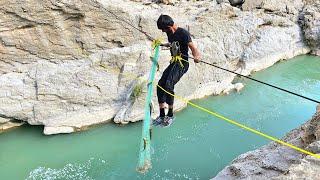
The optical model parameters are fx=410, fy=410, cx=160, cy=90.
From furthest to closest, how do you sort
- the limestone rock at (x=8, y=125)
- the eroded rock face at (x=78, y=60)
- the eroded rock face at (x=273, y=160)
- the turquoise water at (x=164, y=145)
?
the limestone rock at (x=8, y=125)
the eroded rock face at (x=78, y=60)
the turquoise water at (x=164, y=145)
the eroded rock face at (x=273, y=160)

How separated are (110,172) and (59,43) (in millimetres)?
3603

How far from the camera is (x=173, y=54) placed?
6.06m

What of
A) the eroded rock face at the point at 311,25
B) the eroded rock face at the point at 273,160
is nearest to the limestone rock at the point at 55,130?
the eroded rock face at the point at 273,160

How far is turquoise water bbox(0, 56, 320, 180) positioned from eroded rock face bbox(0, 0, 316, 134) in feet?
1.53

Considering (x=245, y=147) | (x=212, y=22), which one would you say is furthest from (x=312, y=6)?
(x=245, y=147)

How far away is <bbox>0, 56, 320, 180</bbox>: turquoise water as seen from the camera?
29.8 ft

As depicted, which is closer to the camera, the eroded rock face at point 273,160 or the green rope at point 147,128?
the eroded rock face at point 273,160

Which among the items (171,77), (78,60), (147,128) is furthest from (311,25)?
(147,128)

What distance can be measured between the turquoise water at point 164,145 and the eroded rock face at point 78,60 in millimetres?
466

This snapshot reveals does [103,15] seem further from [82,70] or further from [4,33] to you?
[4,33]

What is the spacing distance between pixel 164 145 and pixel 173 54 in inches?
173

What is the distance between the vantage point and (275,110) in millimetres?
12102

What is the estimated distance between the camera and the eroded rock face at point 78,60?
1008cm

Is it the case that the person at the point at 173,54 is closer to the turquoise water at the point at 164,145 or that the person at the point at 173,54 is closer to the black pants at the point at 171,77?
the black pants at the point at 171,77
